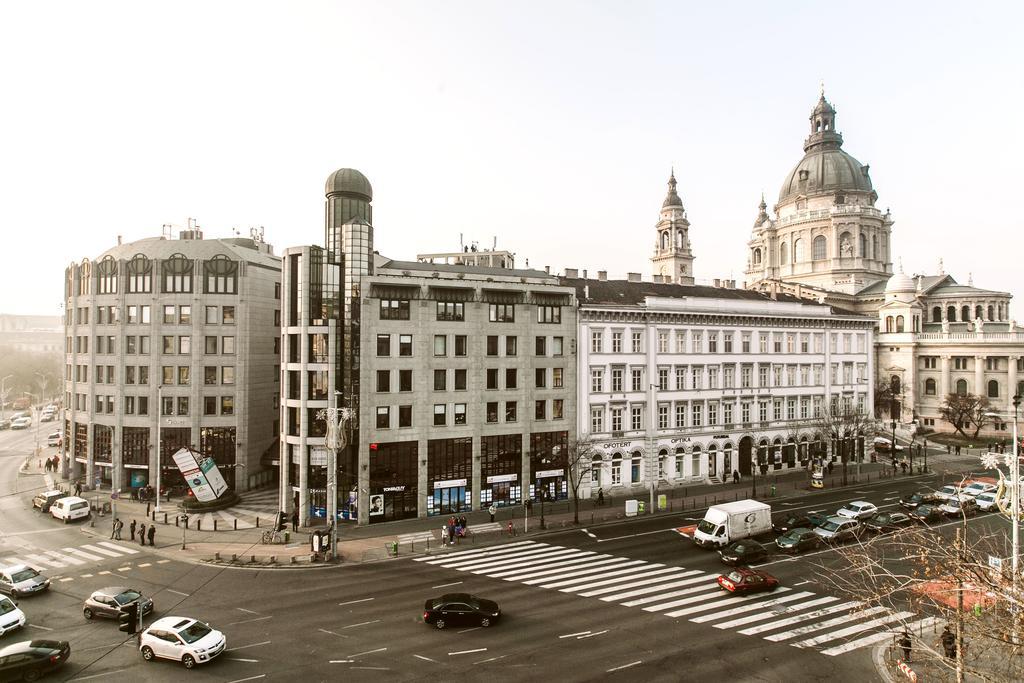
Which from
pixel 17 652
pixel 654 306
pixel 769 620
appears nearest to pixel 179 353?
pixel 17 652

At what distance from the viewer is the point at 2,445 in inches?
3450

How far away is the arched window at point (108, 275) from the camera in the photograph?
6075 centimetres

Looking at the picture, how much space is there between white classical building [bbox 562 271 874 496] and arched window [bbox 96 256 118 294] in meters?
46.4

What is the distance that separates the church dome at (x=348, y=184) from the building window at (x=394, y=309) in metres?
9.70

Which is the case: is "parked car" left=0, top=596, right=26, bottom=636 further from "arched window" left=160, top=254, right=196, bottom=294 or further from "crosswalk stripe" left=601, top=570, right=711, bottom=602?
"arched window" left=160, top=254, right=196, bottom=294

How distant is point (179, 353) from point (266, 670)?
4407cm

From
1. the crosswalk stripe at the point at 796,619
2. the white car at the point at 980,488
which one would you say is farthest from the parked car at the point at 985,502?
the crosswalk stripe at the point at 796,619

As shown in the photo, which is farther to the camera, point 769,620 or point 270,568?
point 270,568

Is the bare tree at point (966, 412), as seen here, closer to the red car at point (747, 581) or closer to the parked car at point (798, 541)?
the parked car at point (798, 541)

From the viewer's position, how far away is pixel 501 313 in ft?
178

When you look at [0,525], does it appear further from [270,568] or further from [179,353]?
[270,568]

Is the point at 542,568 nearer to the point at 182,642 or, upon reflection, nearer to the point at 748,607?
the point at 748,607

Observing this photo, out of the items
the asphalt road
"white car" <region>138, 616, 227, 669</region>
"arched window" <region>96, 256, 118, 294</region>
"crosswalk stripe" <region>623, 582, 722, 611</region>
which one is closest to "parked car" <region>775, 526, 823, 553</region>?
the asphalt road

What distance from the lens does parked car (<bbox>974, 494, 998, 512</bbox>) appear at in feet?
167
